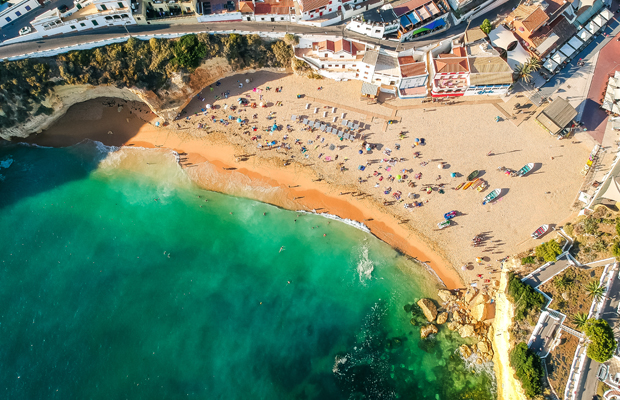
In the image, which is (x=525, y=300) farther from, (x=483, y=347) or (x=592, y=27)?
(x=592, y=27)

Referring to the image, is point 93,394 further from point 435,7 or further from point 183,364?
point 435,7

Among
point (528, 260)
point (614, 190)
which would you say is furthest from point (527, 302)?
point (614, 190)

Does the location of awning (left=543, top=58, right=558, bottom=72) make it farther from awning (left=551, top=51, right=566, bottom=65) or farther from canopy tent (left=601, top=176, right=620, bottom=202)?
canopy tent (left=601, top=176, right=620, bottom=202)

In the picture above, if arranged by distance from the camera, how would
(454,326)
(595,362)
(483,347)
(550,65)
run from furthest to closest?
(550,65) → (454,326) → (483,347) → (595,362)

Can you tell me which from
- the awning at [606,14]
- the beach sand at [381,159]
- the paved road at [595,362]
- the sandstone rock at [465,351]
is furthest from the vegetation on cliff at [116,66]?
the paved road at [595,362]

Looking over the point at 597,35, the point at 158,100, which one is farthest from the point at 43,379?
the point at 597,35

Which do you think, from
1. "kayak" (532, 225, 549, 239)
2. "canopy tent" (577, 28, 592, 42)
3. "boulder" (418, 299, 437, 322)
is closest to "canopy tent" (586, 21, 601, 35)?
"canopy tent" (577, 28, 592, 42)
